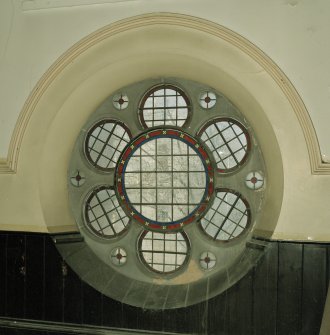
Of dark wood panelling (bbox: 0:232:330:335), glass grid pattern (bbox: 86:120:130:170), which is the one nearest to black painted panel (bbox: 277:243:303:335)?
dark wood panelling (bbox: 0:232:330:335)

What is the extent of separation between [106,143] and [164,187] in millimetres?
707

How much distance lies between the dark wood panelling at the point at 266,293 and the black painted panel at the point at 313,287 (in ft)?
0.65

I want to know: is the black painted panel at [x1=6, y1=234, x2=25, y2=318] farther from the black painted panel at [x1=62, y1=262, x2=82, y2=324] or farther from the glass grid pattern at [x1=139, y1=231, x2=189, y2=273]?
the glass grid pattern at [x1=139, y1=231, x2=189, y2=273]

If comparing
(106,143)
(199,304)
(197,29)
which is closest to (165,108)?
(106,143)

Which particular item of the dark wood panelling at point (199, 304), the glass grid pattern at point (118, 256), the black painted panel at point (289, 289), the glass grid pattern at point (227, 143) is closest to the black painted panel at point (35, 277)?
the dark wood panelling at point (199, 304)

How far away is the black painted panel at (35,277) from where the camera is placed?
3.02m

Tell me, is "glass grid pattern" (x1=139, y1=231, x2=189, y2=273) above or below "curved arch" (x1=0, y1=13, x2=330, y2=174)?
below

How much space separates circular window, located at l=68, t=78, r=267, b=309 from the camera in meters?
3.24

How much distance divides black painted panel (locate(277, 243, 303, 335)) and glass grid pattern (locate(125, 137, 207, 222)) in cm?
94

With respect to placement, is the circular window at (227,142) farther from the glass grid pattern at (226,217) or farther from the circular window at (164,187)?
the glass grid pattern at (226,217)

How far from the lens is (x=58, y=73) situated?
286 cm

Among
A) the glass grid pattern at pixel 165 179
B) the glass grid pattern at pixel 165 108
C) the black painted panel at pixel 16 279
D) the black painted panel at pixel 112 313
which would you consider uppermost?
the glass grid pattern at pixel 165 108

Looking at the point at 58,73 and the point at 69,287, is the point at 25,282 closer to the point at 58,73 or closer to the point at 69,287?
the point at 69,287

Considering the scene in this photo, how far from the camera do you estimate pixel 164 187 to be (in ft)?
10.8
